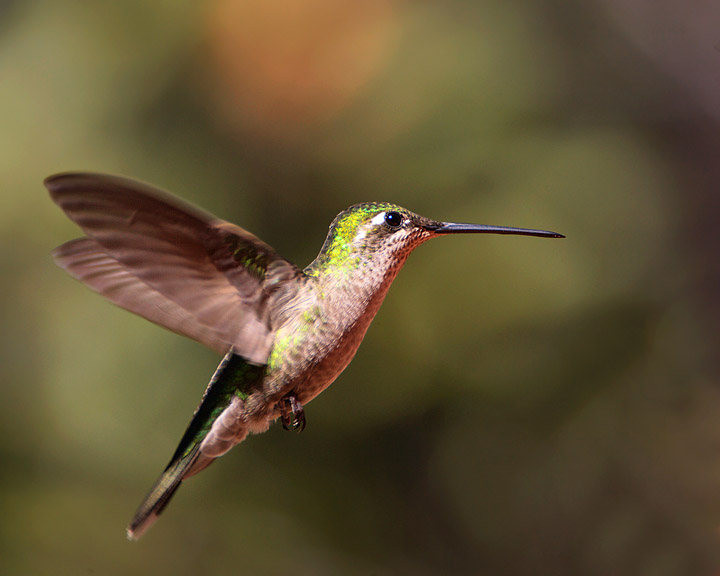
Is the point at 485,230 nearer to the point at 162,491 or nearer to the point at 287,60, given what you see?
the point at 162,491

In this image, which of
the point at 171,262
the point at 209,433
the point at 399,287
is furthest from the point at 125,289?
the point at 399,287

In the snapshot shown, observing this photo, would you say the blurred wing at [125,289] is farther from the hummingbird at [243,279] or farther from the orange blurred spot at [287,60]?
the orange blurred spot at [287,60]

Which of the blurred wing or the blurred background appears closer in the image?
the blurred wing

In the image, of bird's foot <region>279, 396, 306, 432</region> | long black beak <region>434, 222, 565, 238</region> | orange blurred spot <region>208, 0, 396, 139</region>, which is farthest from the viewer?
orange blurred spot <region>208, 0, 396, 139</region>

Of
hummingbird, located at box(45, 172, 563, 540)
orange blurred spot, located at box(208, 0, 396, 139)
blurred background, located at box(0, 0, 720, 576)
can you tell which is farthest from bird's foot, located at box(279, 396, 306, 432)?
orange blurred spot, located at box(208, 0, 396, 139)

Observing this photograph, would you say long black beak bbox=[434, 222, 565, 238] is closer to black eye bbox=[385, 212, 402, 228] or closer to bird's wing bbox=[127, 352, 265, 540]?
black eye bbox=[385, 212, 402, 228]

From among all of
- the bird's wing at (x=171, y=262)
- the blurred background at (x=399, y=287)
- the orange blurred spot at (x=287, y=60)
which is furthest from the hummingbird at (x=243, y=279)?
the orange blurred spot at (x=287, y=60)

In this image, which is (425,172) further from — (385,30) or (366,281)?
(366,281)
